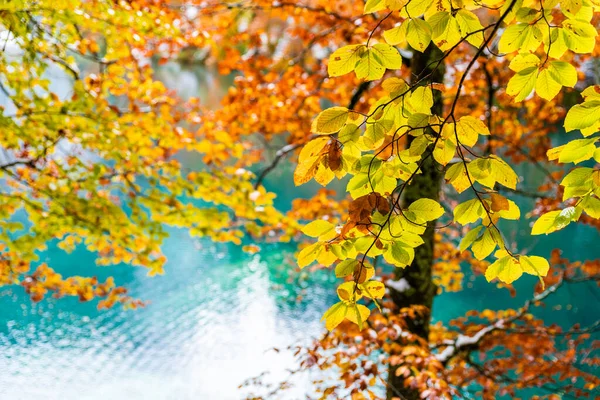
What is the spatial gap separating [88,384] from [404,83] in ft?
37.5

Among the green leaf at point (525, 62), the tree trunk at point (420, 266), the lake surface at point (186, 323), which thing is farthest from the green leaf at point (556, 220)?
the lake surface at point (186, 323)

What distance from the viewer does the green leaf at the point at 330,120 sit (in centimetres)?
111

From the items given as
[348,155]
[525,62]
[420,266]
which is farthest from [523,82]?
[420,266]

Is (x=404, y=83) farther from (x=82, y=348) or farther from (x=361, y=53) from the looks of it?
(x=82, y=348)

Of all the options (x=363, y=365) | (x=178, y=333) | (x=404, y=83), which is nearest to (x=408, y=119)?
(x=404, y=83)

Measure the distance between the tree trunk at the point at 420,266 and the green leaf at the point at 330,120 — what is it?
8.73 feet

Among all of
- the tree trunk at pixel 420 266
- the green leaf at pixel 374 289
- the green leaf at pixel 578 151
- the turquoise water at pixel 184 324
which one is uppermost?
the turquoise water at pixel 184 324

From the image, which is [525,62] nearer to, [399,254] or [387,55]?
[387,55]

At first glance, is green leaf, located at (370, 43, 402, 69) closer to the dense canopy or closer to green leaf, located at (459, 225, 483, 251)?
the dense canopy

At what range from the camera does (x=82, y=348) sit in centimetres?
1141

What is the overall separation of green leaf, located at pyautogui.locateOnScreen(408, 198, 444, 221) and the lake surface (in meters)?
8.99

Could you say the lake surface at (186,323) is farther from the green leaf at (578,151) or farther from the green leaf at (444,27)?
the green leaf at (444,27)

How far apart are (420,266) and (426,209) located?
2.96 m

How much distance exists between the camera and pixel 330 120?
44.2 inches
